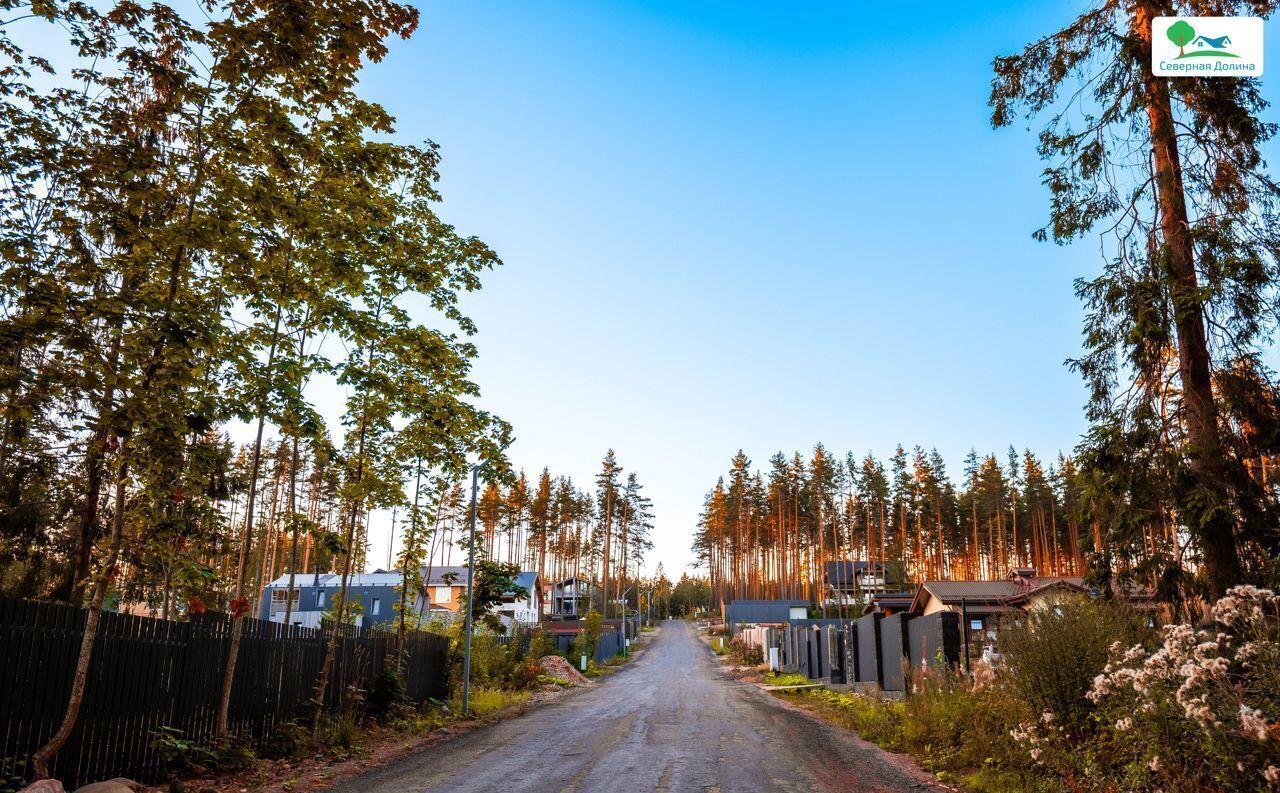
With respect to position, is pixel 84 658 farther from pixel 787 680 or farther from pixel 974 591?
pixel 974 591

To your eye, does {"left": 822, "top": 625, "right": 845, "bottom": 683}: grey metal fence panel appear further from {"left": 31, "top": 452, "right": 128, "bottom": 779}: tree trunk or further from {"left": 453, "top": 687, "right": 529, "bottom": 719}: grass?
{"left": 31, "top": 452, "right": 128, "bottom": 779}: tree trunk

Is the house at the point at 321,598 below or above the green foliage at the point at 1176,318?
below

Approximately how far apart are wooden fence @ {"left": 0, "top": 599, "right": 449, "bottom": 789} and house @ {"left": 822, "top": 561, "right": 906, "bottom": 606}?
57.1 meters

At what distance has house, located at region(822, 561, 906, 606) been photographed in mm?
66062

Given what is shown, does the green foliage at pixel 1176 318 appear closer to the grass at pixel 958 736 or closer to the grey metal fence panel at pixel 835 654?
the grass at pixel 958 736

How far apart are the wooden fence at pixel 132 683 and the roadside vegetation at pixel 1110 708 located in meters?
9.52

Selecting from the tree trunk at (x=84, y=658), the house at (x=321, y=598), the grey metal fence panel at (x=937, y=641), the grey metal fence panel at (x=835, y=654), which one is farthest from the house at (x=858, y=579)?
the tree trunk at (x=84, y=658)

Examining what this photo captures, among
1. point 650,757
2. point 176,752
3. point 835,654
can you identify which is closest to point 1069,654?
point 650,757

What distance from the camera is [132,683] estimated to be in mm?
8367

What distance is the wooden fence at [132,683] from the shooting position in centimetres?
689

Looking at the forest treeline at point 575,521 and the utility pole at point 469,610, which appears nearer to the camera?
the utility pole at point 469,610

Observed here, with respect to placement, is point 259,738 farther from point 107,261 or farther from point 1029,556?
point 1029,556

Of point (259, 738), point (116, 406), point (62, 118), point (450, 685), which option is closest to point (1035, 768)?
point (116, 406)

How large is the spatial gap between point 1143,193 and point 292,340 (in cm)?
1195
